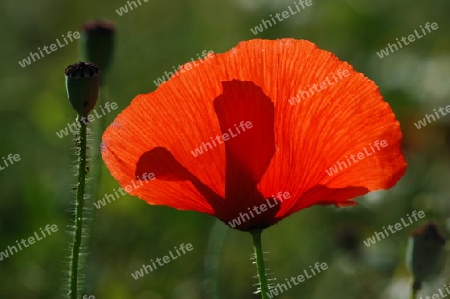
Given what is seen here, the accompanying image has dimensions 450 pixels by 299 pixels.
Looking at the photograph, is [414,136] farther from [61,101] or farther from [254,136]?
[254,136]

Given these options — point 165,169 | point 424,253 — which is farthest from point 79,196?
point 424,253

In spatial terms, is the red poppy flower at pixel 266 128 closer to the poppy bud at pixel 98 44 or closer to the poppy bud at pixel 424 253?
the poppy bud at pixel 424 253

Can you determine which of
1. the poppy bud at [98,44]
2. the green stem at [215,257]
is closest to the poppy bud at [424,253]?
the green stem at [215,257]

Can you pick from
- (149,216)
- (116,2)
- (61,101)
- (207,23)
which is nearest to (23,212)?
(149,216)

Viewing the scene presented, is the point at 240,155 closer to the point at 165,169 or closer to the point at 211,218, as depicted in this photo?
the point at 165,169

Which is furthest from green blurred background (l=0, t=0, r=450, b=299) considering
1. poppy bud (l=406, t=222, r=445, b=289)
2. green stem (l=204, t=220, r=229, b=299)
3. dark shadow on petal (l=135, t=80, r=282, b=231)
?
dark shadow on petal (l=135, t=80, r=282, b=231)

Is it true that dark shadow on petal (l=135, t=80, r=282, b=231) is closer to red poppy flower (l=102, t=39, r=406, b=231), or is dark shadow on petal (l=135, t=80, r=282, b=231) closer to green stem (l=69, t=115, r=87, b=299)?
red poppy flower (l=102, t=39, r=406, b=231)
